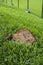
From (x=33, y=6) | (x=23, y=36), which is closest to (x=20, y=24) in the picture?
(x=23, y=36)

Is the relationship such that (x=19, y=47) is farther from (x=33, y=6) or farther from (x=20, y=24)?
(x=33, y=6)

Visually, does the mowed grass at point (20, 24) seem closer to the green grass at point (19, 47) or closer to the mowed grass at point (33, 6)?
the green grass at point (19, 47)

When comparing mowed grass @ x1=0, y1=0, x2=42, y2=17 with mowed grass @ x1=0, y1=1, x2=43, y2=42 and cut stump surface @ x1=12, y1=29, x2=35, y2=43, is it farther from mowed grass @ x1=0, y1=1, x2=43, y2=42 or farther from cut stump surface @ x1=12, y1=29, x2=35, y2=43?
cut stump surface @ x1=12, y1=29, x2=35, y2=43

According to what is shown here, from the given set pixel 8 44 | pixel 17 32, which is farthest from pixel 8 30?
pixel 8 44

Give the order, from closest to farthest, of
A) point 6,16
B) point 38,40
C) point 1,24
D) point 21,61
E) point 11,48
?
point 21,61 < point 11,48 < point 38,40 < point 1,24 < point 6,16

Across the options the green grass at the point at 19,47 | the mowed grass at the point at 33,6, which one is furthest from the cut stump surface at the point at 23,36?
the mowed grass at the point at 33,6

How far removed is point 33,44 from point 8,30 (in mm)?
671

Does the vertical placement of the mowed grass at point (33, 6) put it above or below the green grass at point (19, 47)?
below

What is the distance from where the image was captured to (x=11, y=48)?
4578mm

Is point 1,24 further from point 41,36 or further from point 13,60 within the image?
point 13,60

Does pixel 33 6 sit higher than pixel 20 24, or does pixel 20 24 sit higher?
pixel 20 24

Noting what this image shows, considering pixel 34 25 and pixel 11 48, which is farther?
pixel 34 25

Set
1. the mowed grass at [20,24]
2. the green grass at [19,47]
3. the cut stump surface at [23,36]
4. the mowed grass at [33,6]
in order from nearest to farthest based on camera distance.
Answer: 1. the green grass at [19,47]
2. the cut stump surface at [23,36]
3. the mowed grass at [20,24]
4. the mowed grass at [33,6]

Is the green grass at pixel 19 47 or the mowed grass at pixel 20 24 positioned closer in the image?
the green grass at pixel 19 47
